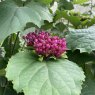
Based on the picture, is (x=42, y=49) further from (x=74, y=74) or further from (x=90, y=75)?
(x=90, y=75)

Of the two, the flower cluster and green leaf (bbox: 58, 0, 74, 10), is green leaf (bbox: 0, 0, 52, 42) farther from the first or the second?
green leaf (bbox: 58, 0, 74, 10)

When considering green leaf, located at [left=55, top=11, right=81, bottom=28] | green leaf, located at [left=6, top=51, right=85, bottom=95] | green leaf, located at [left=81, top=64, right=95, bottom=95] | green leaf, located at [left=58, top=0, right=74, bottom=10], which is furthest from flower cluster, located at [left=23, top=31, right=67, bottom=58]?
green leaf, located at [left=58, top=0, right=74, bottom=10]

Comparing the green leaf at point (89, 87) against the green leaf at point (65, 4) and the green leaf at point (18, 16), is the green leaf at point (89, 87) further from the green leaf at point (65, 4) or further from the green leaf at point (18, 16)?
the green leaf at point (65, 4)

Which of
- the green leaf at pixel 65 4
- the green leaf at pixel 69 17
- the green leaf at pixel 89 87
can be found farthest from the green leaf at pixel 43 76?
the green leaf at pixel 65 4

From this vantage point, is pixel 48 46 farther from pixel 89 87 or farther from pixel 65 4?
pixel 65 4

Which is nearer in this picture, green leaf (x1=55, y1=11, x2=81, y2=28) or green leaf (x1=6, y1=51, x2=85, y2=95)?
green leaf (x1=6, y1=51, x2=85, y2=95)

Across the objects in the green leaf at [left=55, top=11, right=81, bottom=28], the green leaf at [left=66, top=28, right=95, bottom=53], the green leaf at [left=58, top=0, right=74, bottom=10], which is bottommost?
the green leaf at [left=66, top=28, right=95, bottom=53]

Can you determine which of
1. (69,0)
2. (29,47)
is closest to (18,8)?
(29,47)
